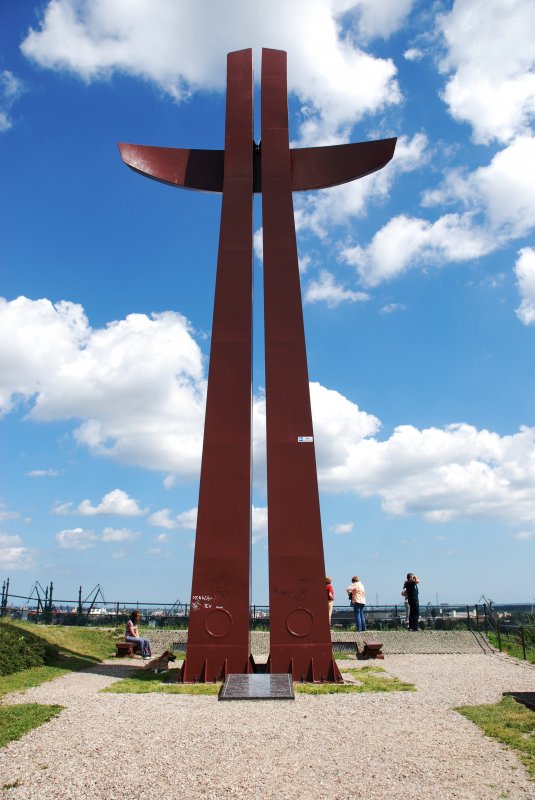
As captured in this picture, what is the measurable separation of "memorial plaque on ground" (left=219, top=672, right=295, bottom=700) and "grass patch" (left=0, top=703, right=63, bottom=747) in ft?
6.88

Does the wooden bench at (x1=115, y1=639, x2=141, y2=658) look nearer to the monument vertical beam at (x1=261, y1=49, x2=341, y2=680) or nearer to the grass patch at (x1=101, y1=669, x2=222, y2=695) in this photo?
the grass patch at (x1=101, y1=669, x2=222, y2=695)

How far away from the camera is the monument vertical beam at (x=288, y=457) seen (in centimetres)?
968

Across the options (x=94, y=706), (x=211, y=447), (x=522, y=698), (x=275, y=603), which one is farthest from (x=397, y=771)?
(x=211, y=447)

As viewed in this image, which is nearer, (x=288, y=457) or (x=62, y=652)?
(x=288, y=457)

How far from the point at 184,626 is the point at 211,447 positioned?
10.2 meters

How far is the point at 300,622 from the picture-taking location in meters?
9.75

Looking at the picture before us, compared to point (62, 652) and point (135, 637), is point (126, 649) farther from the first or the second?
point (62, 652)

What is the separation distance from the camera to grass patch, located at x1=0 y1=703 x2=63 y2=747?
5.89m

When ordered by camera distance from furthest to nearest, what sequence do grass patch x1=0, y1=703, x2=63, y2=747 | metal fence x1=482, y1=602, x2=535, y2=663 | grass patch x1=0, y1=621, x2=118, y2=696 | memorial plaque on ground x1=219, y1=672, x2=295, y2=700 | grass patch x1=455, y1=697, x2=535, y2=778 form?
metal fence x1=482, y1=602, x2=535, y2=663 → grass patch x1=0, y1=621, x2=118, y2=696 → memorial plaque on ground x1=219, y1=672, x2=295, y2=700 → grass patch x1=0, y1=703, x2=63, y2=747 → grass patch x1=455, y1=697, x2=535, y2=778

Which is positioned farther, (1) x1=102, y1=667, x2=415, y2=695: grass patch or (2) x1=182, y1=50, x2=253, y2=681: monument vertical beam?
(2) x1=182, y1=50, x2=253, y2=681: monument vertical beam

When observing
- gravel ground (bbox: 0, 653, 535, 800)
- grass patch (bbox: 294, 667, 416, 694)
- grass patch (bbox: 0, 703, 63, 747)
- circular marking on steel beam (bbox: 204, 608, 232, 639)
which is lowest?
gravel ground (bbox: 0, 653, 535, 800)

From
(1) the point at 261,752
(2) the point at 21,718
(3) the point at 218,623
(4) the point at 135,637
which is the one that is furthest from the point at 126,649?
(1) the point at 261,752

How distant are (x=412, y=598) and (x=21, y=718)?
34.1 ft

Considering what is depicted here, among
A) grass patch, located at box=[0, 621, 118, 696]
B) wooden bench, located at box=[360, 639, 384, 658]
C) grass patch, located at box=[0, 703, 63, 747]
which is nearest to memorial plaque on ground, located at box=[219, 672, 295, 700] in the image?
grass patch, located at box=[0, 703, 63, 747]
